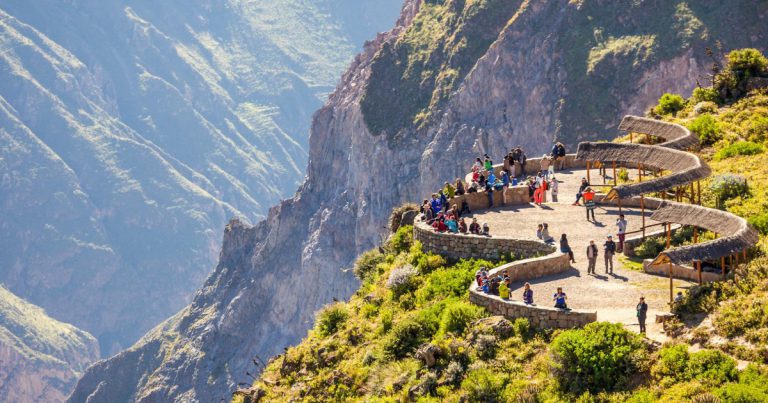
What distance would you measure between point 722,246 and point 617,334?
189 inches

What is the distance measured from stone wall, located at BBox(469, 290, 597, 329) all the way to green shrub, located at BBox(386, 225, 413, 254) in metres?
14.8

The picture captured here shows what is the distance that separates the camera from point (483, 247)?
2130 inches

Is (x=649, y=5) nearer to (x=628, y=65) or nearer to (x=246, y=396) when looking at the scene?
(x=628, y=65)

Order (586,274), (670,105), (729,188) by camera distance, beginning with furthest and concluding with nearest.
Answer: (670,105), (729,188), (586,274)

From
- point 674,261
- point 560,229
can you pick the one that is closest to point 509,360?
point 674,261

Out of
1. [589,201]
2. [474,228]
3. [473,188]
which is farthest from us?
[473,188]

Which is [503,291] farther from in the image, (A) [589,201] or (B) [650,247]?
(A) [589,201]

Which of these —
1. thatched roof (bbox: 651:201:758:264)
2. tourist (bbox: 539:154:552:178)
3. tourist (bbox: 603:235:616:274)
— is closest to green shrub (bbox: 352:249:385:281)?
tourist (bbox: 539:154:552:178)

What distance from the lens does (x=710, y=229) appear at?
4506 cm

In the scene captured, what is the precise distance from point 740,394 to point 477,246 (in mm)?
19666

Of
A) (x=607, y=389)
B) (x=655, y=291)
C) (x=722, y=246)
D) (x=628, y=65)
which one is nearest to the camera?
(x=607, y=389)

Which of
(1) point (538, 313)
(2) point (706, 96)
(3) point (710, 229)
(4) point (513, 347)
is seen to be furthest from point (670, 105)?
(4) point (513, 347)

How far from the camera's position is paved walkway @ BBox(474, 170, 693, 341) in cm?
4526

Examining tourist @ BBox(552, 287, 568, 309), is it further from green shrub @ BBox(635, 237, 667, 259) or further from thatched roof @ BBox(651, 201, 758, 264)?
green shrub @ BBox(635, 237, 667, 259)
